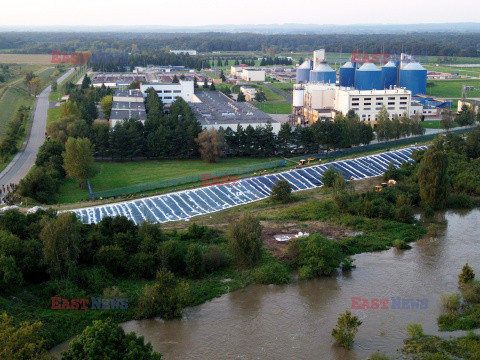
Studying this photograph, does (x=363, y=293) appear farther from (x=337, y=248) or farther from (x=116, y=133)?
(x=116, y=133)

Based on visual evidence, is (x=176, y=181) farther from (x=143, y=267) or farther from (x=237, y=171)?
(x=143, y=267)

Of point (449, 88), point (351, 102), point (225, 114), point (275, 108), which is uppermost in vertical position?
point (449, 88)

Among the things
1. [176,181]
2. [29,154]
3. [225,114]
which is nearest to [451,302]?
[176,181]

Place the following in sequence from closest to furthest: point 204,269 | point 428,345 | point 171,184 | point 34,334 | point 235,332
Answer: point 34,334 < point 428,345 < point 235,332 < point 204,269 < point 171,184

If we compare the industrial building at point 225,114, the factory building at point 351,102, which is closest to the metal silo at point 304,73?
the industrial building at point 225,114

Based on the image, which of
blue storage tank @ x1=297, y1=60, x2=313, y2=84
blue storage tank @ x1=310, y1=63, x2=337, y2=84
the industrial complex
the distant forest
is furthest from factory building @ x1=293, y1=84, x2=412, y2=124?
the distant forest

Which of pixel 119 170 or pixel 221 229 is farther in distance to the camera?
pixel 119 170

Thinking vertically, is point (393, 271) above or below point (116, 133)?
below

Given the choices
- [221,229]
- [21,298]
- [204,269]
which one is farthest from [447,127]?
[21,298]
